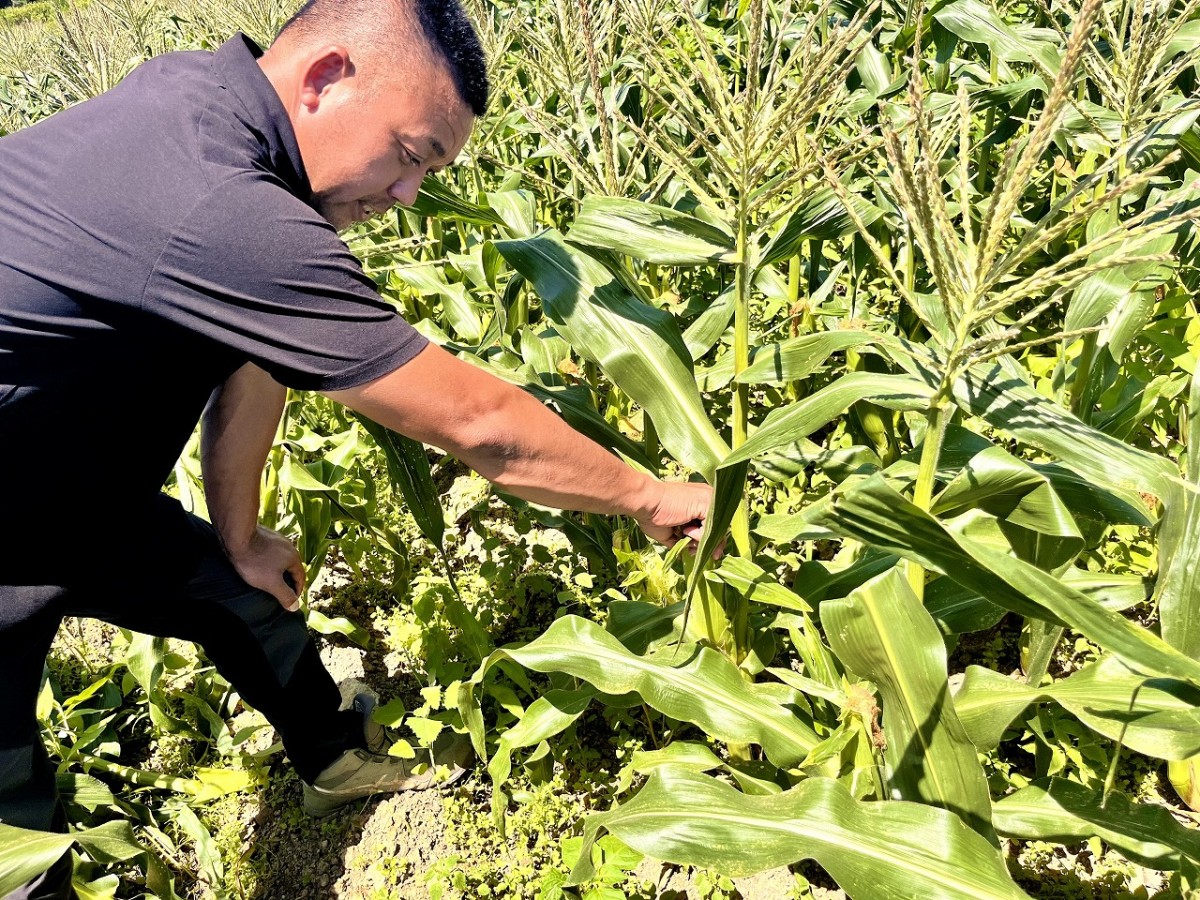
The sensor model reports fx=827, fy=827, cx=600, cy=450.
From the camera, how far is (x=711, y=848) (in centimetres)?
144

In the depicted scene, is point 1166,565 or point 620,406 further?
point 620,406

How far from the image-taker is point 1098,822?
5.02 feet

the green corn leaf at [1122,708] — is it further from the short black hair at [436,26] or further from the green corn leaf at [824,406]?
the short black hair at [436,26]

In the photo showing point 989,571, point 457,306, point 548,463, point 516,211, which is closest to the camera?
point 989,571

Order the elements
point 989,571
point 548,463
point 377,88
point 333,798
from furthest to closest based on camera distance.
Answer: point 333,798 < point 548,463 < point 377,88 < point 989,571

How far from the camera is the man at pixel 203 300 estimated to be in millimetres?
1352

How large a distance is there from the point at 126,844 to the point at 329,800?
53cm

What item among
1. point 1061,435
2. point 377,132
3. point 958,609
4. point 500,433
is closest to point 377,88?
point 377,132

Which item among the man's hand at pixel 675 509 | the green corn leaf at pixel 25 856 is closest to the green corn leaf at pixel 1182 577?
the man's hand at pixel 675 509

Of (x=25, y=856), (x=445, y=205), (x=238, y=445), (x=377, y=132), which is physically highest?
(x=377, y=132)

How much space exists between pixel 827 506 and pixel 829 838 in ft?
1.91

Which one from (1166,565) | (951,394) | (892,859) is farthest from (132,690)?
(1166,565)

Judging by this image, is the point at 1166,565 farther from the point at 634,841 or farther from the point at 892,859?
the point at 634,841

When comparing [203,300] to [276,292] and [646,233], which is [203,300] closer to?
[276,292]
